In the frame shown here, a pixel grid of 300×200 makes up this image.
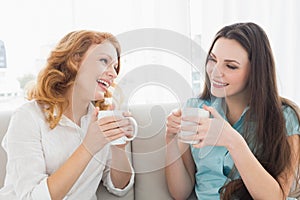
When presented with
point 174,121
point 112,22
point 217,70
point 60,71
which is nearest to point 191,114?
point 174,121

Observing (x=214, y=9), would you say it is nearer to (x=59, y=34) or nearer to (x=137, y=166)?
(x=59, y=34)

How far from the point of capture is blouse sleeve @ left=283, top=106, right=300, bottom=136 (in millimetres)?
1280

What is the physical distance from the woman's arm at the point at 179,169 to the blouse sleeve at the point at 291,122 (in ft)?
1.11

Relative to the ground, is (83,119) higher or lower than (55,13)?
lower

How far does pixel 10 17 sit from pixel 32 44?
0.51ft

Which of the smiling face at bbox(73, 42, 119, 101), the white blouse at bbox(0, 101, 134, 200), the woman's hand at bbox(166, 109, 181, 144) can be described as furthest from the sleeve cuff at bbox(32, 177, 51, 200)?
the woman's hand at bbox(166, 109, 181, 144)

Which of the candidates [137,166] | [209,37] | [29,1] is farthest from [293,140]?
[29,1]

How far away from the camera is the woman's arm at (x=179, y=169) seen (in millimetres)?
1285

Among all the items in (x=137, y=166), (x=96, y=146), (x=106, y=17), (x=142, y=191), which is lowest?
(x=142, y=191)

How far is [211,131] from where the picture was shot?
1.09 m

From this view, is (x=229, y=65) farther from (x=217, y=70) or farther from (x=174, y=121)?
(x=174, y=121)

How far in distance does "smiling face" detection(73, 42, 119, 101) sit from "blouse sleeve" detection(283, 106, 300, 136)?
2.01 feet

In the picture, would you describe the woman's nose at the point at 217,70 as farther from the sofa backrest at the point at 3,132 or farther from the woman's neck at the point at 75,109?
the sofa backrest at the point at 3,132

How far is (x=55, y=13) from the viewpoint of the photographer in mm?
1846
